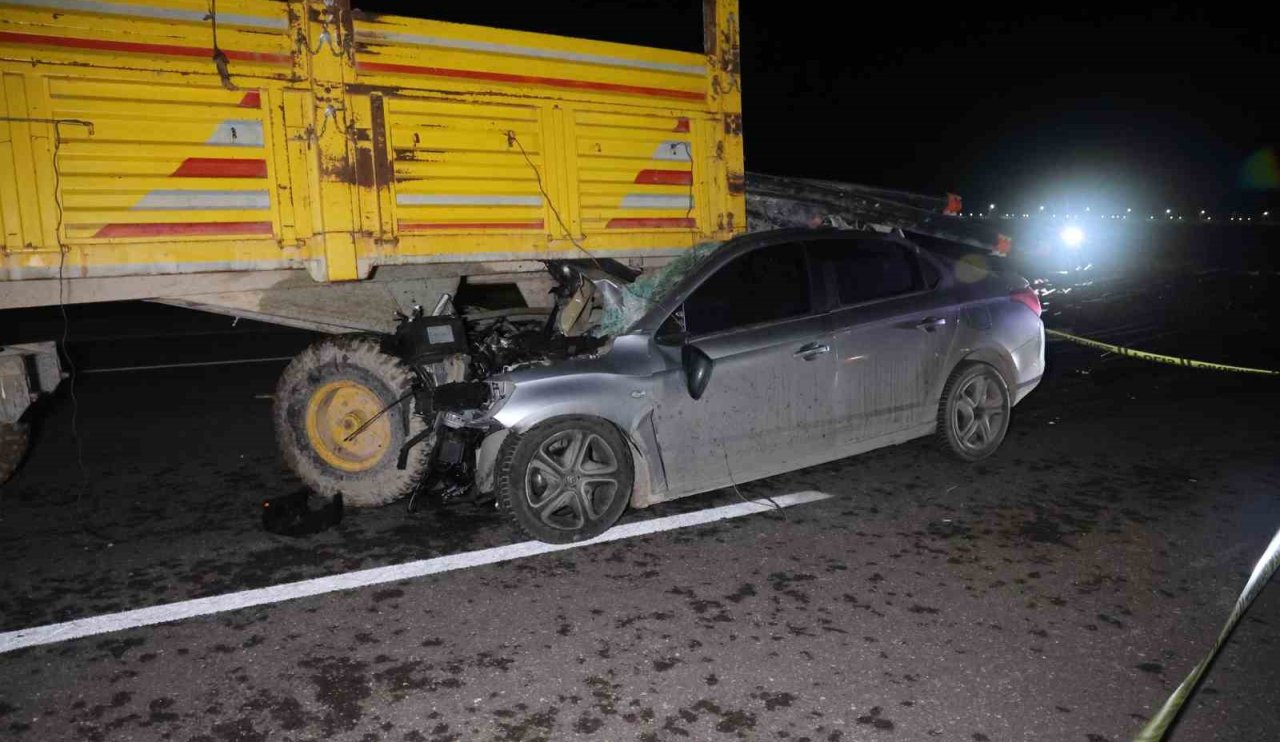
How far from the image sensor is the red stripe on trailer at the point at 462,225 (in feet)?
18.2

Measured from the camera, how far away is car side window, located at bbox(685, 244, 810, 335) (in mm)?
4918

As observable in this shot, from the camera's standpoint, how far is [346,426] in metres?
5.50

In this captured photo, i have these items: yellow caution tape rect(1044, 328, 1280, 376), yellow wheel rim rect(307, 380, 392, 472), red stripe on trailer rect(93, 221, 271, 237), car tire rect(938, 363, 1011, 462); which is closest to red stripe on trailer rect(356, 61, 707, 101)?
red stripe on trailer rect(93, 221, 271, 237)

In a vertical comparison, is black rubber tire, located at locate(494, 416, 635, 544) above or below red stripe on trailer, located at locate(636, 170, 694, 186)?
below

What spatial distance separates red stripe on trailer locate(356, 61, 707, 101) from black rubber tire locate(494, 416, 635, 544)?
2.53 meters

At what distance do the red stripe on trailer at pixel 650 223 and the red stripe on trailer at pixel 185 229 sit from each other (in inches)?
91.0

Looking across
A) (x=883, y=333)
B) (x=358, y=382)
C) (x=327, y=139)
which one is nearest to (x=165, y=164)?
(x=327, y=139)

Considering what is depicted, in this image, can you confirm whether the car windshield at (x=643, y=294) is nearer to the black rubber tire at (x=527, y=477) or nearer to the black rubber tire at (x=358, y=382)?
the black rubber tire at (x=527, y=477)

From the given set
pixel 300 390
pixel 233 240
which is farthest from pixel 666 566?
pixel 233 240

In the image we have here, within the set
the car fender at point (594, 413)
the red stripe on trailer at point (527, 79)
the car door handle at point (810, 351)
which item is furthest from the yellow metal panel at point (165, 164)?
the car door handle at point (810, 351)

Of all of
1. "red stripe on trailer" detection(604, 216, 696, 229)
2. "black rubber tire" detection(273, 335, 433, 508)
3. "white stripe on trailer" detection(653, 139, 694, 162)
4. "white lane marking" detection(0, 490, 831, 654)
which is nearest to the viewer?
"white lane marking" detection(0, 490, 831, 654)

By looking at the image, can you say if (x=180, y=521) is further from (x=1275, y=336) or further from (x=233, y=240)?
(x=1275, y=336)

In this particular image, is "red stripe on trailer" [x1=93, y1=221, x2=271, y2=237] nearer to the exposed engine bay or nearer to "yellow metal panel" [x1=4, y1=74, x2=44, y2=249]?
"yellow metal panel" [x1=4, y1=74, x2=44, y2=249]

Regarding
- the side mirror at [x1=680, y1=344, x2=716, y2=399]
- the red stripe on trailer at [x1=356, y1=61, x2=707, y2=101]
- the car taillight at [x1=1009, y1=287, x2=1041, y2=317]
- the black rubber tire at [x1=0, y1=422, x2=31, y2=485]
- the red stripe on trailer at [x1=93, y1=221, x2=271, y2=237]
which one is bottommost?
the black rubber tire at [x1=0, y1=422, x2=31, y2=485]
